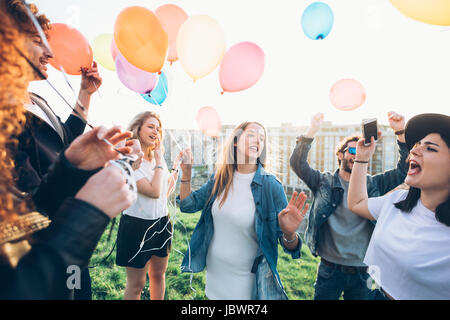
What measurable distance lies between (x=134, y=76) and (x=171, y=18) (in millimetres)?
752

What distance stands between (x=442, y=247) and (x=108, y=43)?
331cm

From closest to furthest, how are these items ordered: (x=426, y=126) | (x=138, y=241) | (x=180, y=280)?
(x=426, y=126)
(x=138, y=241)
(x=180, y=280)

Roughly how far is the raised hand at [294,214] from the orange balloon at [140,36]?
155cm

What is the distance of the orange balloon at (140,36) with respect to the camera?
162 cm

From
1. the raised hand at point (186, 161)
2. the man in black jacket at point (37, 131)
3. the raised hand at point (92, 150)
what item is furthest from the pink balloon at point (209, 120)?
the raised hand at point (92, 150)

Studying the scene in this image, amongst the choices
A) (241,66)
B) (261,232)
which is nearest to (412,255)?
(261,232)

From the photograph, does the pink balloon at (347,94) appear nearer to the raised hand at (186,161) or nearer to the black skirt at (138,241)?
the raised hand at (186,161)

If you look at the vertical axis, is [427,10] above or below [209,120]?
above

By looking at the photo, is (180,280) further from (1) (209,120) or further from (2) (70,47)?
(2) (70,47)

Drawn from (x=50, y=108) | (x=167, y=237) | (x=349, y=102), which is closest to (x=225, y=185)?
(x=167, y=237)

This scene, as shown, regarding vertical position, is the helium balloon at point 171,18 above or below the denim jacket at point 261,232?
above

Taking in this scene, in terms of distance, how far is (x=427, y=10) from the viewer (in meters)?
1.39

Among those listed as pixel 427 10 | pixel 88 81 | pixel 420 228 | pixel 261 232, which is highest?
pixel 427 10
